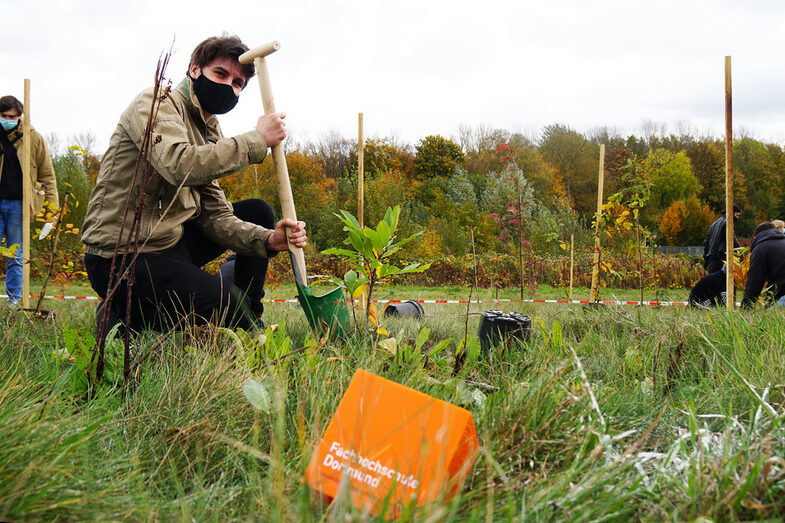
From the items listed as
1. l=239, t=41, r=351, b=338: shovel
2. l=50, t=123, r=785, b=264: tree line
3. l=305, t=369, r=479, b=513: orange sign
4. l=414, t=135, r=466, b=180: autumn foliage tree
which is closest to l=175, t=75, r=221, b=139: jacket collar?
l=239, t=41, r=351, b=338: shovel

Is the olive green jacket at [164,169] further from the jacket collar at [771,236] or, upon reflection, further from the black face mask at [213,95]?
the jacket collar at [771,236]

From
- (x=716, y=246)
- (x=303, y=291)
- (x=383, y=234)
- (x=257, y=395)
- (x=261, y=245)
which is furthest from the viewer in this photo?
(x=716, y=246)

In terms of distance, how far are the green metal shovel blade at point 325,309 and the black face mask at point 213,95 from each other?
3.50ft

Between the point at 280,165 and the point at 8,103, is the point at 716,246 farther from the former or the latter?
the point at 8,103

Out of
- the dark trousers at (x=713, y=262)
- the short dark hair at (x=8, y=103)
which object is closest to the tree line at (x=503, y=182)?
the dark trousers at (x=713, y=262)

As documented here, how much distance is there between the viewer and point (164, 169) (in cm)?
235

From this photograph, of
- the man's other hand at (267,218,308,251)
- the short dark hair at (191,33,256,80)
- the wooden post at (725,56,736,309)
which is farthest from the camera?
the wooden post at (725,56,736,309)

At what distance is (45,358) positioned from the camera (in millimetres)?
1655

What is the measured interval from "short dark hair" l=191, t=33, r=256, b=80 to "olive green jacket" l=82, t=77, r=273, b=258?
14 centimetres

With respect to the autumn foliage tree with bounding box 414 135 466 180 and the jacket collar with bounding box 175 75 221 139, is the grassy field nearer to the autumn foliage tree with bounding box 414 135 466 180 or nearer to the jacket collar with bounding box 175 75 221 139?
the jacket collar with bounding box 175 75 221 139

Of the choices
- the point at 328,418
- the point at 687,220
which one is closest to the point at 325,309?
the point at 328,418

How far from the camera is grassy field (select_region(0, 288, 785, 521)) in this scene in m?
0.91

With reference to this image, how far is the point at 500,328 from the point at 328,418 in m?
1.22

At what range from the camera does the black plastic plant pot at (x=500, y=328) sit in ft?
7.74
